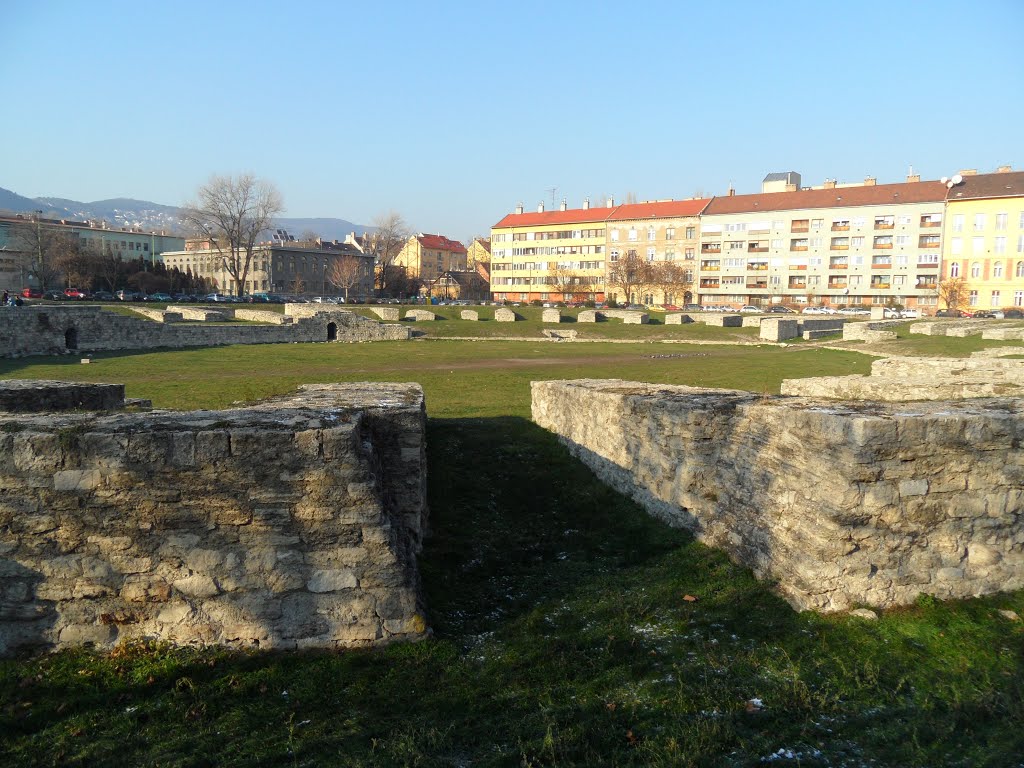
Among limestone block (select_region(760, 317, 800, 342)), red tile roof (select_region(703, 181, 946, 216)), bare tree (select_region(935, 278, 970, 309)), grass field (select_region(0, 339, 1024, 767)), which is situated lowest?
grass field (select_region(0, 339, 1024, 767))

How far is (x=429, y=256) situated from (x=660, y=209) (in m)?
48.9

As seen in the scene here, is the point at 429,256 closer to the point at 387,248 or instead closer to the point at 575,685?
the point at 387,248

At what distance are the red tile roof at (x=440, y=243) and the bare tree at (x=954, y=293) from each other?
3232 inches

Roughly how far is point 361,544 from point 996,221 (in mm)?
81470

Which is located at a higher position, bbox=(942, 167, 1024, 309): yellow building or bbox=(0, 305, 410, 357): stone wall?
bbox=(942, 167, 1024, 309): yellow building

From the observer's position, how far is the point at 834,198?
77.1 meters

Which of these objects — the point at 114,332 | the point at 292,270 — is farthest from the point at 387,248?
the point at 114,332

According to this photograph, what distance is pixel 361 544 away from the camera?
16.4ft

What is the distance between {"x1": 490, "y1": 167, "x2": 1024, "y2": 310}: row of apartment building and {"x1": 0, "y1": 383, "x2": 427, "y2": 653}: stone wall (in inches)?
2906

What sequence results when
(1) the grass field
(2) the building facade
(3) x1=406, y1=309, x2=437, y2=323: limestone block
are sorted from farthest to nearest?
(2) the building facade, (3) x1=406, y1=309, x2=437, y2=323: limestone block, (1) the grass field

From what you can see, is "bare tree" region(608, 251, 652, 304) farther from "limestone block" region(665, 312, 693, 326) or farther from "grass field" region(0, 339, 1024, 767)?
"grass field" region(0, 339, 1024, 767)

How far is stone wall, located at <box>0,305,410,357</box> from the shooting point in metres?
28.6

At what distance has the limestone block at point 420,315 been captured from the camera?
4975 centimetres

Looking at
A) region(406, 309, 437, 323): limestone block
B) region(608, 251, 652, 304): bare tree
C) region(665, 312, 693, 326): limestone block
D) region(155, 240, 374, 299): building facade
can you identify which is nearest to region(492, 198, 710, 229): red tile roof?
region(608, 251, 652, 304): bare tree
